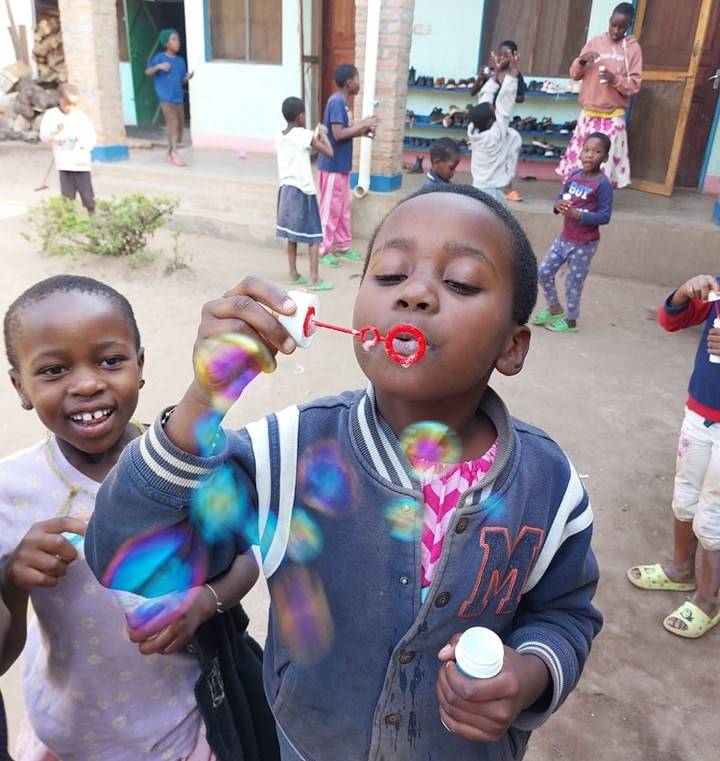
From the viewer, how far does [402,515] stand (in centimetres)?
106

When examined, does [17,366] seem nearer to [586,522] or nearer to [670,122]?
[586,522]

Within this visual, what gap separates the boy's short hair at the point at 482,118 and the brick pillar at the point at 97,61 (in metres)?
5.44

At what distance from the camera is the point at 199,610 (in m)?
1.27

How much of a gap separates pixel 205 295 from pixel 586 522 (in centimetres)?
519

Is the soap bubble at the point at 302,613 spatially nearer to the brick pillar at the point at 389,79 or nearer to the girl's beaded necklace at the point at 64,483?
the girl's beaded necklace at the point at 64,483

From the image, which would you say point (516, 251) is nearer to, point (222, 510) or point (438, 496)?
point (438, 496)

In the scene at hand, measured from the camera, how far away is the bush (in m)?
6.29

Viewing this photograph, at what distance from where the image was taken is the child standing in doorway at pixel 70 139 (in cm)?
724

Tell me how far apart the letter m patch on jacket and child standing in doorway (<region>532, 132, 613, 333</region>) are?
445cm

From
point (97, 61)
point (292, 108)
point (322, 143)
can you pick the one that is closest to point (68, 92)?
point (97, 61)

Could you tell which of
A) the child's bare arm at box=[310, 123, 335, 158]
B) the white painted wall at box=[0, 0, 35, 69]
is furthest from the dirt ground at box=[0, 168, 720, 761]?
the white painted wall at box=[0, 0, 35, 69]

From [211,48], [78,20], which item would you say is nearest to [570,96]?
[211,48]

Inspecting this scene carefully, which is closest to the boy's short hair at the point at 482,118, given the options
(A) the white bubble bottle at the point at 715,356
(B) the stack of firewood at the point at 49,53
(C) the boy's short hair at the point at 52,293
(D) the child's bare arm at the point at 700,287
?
(D) the child's bare arm at the point at 700,287

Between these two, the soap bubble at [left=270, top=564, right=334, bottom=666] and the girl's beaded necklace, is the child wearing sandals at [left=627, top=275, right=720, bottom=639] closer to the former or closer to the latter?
the soap bubble at [left=270, top=564, right=334, bottom=666]
